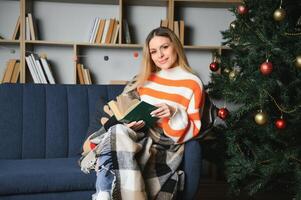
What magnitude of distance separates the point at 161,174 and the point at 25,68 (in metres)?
1.75

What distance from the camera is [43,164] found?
198cm

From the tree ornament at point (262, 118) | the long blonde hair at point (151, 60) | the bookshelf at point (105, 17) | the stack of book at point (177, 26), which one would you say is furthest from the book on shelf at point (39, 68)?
the tree ornament at point (262, 118)

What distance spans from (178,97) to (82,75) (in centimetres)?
138

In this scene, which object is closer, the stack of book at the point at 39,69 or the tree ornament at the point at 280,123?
the tree ornament at the point at 280,123

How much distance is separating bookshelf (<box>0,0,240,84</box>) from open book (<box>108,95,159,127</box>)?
1260 millimetres

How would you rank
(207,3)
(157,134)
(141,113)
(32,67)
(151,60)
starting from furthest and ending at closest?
(207,3) → (32,67) → (151,60) → (157,134) → (141,113)

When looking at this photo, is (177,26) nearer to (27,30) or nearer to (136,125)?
(27,30)

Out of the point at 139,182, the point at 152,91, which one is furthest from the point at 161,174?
the point at 152,91

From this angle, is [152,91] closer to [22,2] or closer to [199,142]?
[199,142]

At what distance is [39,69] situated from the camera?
2.97 meters

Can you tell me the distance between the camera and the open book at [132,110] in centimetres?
173

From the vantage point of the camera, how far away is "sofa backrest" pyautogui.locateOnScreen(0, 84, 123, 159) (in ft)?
7.34

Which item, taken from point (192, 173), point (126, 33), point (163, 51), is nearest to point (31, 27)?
point (126, 33)

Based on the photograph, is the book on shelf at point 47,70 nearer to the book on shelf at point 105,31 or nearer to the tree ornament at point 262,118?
the book on shelf at point 105,31
